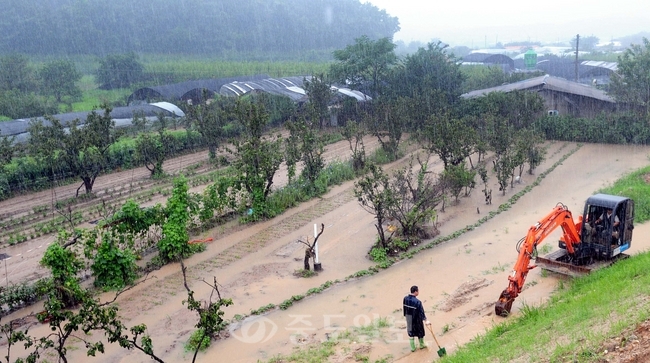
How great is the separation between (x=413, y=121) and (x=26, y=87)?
25.4m

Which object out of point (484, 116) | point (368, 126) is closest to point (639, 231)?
point (484, 116)

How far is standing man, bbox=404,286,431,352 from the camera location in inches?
303

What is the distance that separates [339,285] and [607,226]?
4.91 m

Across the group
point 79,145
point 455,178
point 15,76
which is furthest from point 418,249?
point 15,76

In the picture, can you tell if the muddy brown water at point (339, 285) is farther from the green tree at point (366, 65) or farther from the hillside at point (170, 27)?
the hillside at point (170, 27)

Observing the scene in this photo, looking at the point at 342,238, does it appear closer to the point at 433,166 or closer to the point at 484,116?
the point at 433,166

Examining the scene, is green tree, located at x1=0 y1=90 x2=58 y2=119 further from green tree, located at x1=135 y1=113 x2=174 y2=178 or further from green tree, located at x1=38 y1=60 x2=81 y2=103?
green tree, located at x1=135 y1=113 x2=174 y2=178

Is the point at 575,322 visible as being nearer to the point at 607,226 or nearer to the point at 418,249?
the point at 607,226

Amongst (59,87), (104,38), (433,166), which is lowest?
(433,166)

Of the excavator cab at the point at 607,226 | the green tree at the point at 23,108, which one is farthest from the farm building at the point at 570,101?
the green tree at the point at 23,108

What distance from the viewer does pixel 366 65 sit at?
3269 cm

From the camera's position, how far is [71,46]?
54.0 metres

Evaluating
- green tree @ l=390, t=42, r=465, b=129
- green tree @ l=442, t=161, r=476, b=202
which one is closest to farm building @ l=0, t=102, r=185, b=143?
green tree @ l=390, t=42, r=465, b=129

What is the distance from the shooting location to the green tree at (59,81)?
35781 millimetres
